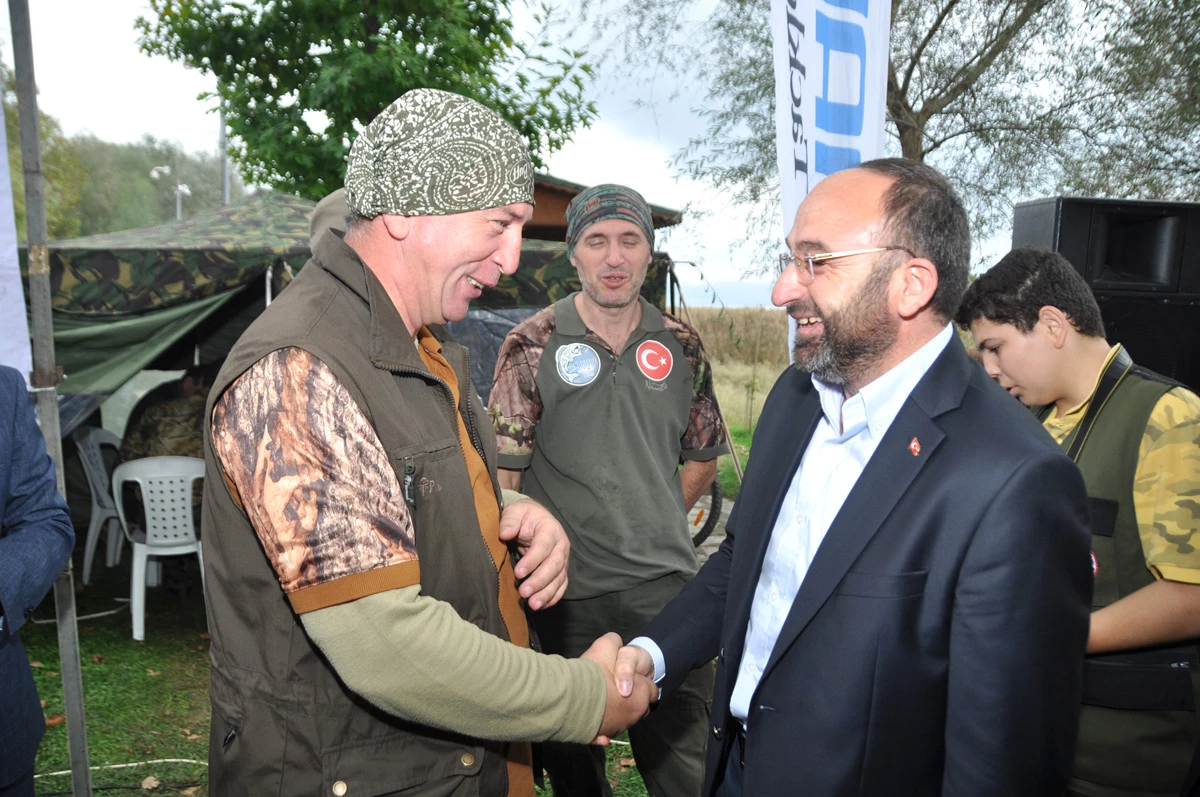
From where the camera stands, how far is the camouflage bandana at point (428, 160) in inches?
70.4

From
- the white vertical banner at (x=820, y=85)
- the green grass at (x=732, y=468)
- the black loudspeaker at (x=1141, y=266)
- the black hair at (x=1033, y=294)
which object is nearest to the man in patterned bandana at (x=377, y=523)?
the black hair at (x=1033, y=294)

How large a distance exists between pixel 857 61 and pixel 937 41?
10.8m

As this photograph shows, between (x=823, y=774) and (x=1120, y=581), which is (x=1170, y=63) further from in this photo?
(x=823, y=774)

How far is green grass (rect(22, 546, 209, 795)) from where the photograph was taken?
458 cm

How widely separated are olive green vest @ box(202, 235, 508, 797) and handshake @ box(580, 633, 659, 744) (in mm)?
329

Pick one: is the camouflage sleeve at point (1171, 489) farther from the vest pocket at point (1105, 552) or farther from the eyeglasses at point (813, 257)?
the eyeglasses at point (813, 257)

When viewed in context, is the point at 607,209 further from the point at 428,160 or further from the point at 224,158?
the point at 224,158

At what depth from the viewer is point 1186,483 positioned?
7.34ft

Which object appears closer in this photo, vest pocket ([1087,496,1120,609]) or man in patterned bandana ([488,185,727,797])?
vest pocket ([1087,496,1120,609])

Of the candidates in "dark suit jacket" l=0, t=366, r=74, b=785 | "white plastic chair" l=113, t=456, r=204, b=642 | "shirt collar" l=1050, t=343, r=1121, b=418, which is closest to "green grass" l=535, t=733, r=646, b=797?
A: "dark suit jacket" l=0, t=366, r=74, b=785

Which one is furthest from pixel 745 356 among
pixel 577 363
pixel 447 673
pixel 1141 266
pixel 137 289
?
pixel 447 673

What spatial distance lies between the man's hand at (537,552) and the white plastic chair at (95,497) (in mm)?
6596

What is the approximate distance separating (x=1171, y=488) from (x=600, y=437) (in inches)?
78.9

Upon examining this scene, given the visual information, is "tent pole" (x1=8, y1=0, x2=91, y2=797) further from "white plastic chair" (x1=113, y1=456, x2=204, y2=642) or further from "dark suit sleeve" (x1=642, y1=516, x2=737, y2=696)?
"white plastic chair" (x1=113, y1=456, x2=204, y2=642)
